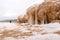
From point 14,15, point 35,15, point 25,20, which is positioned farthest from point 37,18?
point 14,15

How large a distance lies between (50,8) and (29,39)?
374 centimetres

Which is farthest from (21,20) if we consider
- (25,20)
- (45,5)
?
(45,5)

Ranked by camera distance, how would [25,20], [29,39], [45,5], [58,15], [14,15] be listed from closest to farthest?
[29,39] → [58,15] → [45,5] → [25,20] → [14,15]

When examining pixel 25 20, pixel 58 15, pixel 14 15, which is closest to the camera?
pixel 58 15

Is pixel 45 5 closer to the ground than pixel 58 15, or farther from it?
farther from it

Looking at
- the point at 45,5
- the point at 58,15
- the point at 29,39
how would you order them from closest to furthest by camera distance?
the point at 29,39
the point at 58,15
the point at 45,5

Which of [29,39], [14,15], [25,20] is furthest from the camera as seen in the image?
[14,15]

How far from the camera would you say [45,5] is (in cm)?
519

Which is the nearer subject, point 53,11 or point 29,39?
point 29,39

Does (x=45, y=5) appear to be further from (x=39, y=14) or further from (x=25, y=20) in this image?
(x=25, y=20)

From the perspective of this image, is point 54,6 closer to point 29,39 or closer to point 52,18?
point 52,18

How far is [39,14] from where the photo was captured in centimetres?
522

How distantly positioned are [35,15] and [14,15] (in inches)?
105

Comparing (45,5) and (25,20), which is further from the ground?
(45,5)
